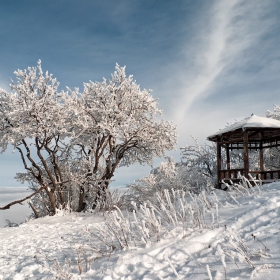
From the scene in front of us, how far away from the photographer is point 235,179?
1314 centimetres

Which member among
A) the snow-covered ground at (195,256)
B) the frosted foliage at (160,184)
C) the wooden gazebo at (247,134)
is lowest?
the snow-covered ground at (195,256)

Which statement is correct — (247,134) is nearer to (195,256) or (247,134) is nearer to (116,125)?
(116,125)

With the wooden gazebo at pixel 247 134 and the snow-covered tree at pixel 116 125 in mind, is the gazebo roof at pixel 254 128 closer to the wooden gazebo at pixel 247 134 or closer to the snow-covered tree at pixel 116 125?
the wooden gazebo at pixel 247 134

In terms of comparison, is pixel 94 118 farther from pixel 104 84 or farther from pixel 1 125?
pixel 1 125

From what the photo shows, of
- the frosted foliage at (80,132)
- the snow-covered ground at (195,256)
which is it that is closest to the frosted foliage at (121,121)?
the frosted foliage at (80,132)

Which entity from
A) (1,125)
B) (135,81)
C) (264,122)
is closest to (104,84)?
(135,81)

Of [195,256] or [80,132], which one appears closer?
[195,256]

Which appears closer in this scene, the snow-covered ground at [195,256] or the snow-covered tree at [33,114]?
the snow-covered ground at [195,256]

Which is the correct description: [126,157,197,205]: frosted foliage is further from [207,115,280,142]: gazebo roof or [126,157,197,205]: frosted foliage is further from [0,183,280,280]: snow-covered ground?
[0,183,280,280]: snow-covered ground

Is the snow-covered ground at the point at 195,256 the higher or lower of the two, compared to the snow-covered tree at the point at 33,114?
lower

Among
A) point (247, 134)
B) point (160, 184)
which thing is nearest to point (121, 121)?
point (160, 184)

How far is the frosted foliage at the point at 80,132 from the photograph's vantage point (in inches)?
436

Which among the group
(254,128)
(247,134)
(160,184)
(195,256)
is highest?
(254,128)

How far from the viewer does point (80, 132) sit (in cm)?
1320
